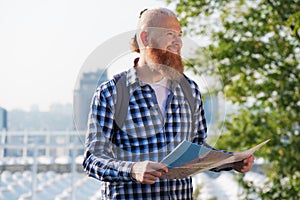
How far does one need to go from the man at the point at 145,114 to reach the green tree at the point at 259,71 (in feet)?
7.32

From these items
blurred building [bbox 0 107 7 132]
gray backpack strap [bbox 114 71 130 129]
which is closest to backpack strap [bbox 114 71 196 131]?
gray backpack strap [bbox 114 71 130 129]

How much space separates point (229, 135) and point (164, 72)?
2.40 meters

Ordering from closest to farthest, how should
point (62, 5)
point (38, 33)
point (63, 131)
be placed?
point (62, 5), point (63, 131), point (38, 33)

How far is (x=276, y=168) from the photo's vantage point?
3.28 m

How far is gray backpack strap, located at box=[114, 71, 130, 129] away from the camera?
37.2 inches

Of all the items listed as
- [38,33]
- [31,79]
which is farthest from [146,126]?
[31,79]

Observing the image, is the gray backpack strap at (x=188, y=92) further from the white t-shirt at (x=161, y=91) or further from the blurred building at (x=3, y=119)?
the blurred building at (x=3, y=119)

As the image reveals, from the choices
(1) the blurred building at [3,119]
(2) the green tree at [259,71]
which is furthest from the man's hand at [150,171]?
(1) the blurred building at [3,119]

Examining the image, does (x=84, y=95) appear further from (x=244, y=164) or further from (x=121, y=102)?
(x=244, y=164)

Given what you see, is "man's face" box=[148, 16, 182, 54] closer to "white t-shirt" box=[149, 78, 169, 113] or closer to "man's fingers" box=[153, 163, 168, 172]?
"white t-shirt" box=[149, 78, 169, 113]

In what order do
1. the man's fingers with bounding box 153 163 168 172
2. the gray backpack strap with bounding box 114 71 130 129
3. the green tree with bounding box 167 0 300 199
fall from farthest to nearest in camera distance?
1. the green tree with bounding box 167 0 300 199
2. the gray backpack strap with bounding box 114 71 130 129
3. the man's fingers with bounding box 153 163 168 172

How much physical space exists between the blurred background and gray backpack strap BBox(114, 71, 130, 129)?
1.4 inches

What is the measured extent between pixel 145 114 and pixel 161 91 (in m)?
0.05

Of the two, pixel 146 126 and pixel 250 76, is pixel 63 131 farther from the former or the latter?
pixel 146 126
